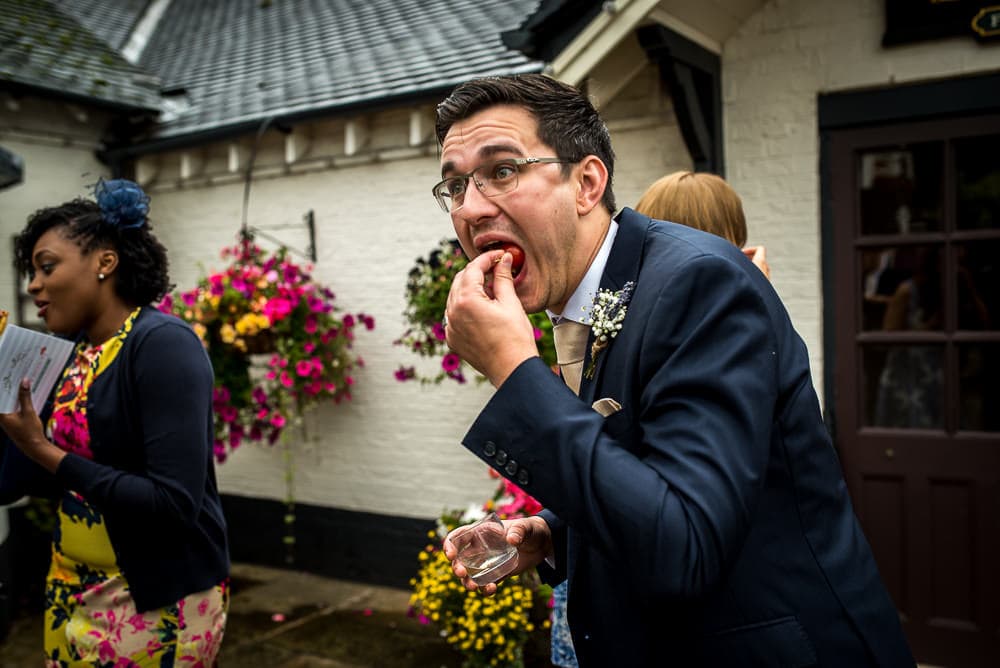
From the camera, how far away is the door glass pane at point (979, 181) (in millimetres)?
4270

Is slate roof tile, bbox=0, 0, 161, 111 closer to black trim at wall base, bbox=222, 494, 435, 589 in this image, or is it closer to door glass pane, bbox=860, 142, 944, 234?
black trim at wall base, bbox=222, 494, 435, 589

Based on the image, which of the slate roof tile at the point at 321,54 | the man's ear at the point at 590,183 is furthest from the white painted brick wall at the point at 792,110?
the man's ear at the point at 590,183

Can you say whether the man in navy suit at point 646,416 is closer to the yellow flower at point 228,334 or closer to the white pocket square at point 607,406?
the white pocket square at point 607,406

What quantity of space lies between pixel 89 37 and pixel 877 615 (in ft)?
30.9

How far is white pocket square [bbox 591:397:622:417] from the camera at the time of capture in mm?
1225

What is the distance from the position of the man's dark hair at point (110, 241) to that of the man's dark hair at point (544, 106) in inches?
62.7

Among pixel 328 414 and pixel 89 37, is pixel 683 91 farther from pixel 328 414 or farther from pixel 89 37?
pixel 89 37

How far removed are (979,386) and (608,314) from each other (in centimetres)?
394

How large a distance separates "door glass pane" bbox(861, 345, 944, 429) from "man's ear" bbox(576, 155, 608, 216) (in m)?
3.72

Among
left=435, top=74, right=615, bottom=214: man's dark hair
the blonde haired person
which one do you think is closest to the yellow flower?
the blonde haired person

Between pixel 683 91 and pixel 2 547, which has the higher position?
pixel 683 91

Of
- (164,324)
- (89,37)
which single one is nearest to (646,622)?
(164,324)

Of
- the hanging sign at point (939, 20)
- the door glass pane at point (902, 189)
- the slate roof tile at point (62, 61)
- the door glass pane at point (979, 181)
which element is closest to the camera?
the hanging sign at point (939, 20)

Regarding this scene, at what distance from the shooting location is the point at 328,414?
6.59 meters
